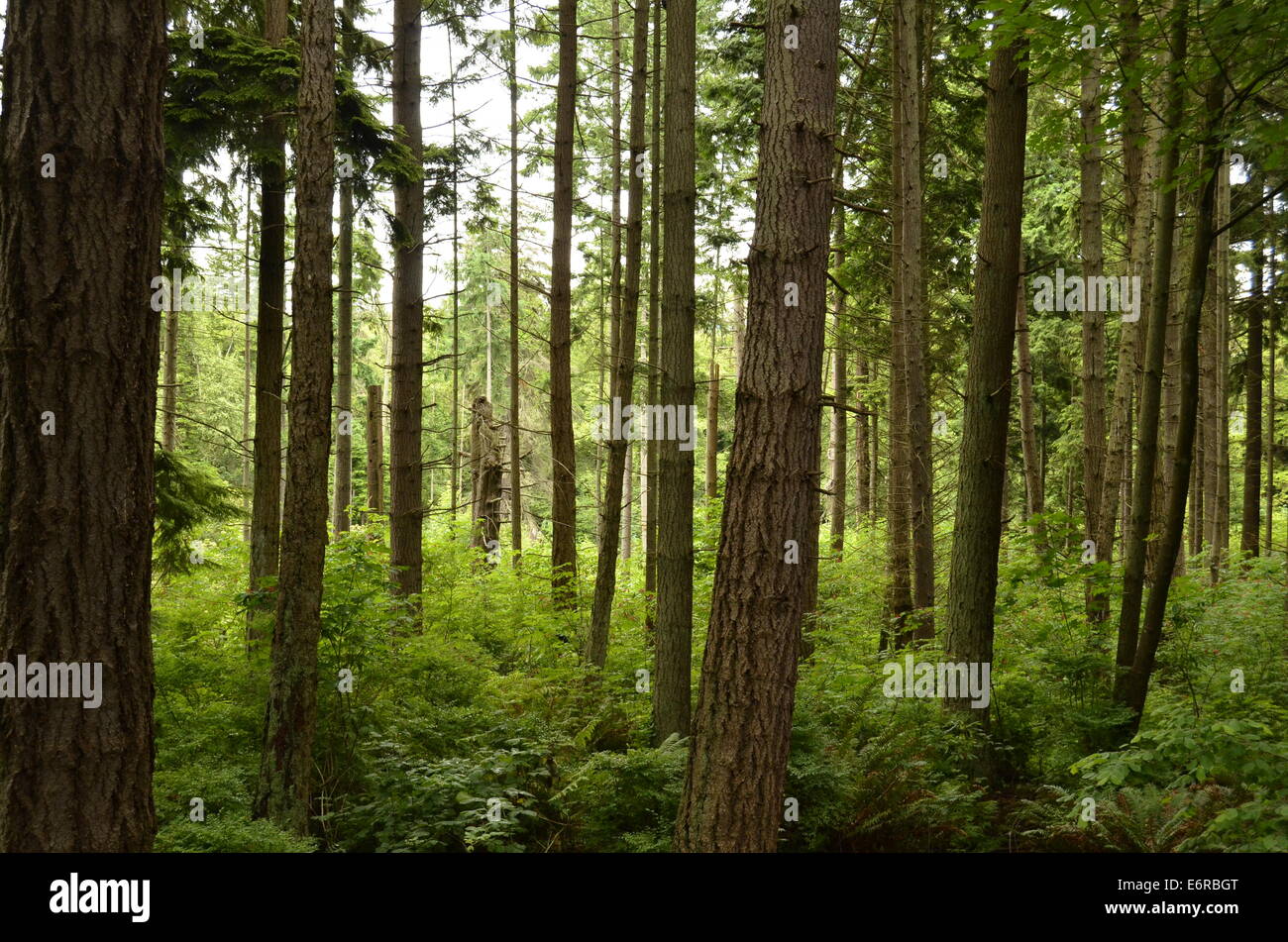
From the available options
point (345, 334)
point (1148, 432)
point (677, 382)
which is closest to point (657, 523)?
point (677, 382)

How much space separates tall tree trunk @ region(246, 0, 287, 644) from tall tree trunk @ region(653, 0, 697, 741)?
4.45 metres

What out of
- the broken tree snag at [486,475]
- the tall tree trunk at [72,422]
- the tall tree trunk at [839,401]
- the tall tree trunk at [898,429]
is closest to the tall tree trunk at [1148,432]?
the tall tree trunk at [898,429]

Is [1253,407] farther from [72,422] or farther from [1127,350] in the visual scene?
[72,422]

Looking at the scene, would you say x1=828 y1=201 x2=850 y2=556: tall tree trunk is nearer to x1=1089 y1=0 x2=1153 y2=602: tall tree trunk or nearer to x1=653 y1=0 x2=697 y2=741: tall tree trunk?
x1=1089 y1=0 x2=1153 y2=602: tall tree trunk

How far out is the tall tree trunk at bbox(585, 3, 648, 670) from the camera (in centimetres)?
1037

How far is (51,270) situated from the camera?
382cm

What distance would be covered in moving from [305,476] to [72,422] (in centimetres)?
278

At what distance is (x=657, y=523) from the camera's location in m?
8.88

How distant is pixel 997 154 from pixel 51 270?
7088mm

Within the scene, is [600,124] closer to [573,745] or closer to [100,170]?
[573,745]

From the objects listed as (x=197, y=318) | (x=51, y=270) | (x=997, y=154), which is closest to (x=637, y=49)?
(x=997, y=154)

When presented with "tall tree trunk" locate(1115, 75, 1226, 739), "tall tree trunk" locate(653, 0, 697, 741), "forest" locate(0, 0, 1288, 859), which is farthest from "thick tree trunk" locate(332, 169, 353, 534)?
"tall tree trunk" locate(1115, 75, 1226, 739)

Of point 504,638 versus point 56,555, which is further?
point 504,638

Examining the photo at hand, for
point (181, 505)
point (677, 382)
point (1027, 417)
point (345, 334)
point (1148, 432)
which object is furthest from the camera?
point (345, 334)
